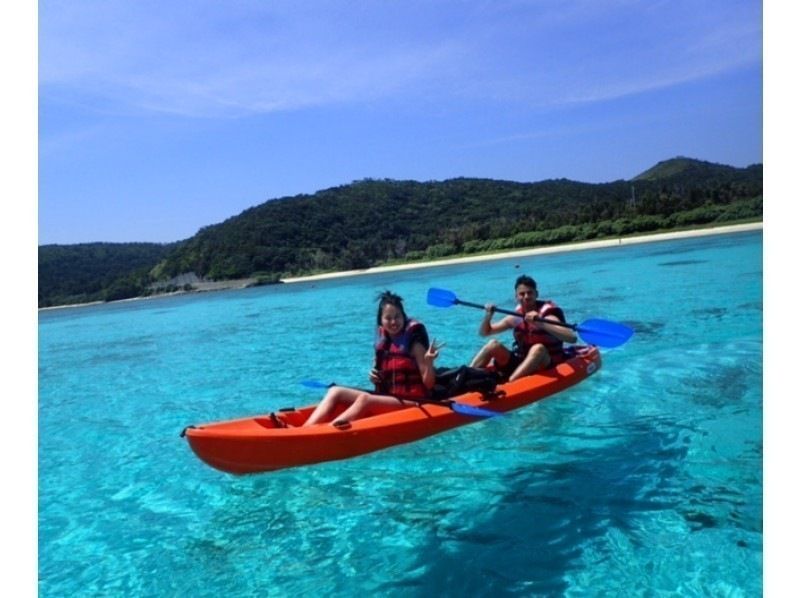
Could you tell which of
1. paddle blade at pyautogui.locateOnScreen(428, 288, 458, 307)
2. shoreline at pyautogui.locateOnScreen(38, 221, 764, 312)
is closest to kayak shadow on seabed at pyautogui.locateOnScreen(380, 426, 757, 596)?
paddle blade at pyautogui.locateOnScreen(428, 288, 458, 307)

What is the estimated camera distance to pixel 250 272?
135ft

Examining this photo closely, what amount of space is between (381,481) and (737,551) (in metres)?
1.79

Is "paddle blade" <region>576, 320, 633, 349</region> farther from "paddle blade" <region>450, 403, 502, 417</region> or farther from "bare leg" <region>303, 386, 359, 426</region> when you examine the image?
"bare leg" <region>303, 386, 359, 426</region>

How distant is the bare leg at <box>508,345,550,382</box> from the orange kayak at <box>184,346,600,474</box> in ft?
1.98

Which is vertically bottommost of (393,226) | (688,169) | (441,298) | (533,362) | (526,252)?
(533,362)

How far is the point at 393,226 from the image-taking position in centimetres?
4653

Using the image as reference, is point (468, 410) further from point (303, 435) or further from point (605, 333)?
point (605, 333)

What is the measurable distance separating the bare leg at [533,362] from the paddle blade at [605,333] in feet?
1.03

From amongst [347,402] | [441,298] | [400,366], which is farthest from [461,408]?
[441,298]

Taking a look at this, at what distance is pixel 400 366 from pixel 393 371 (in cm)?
6
